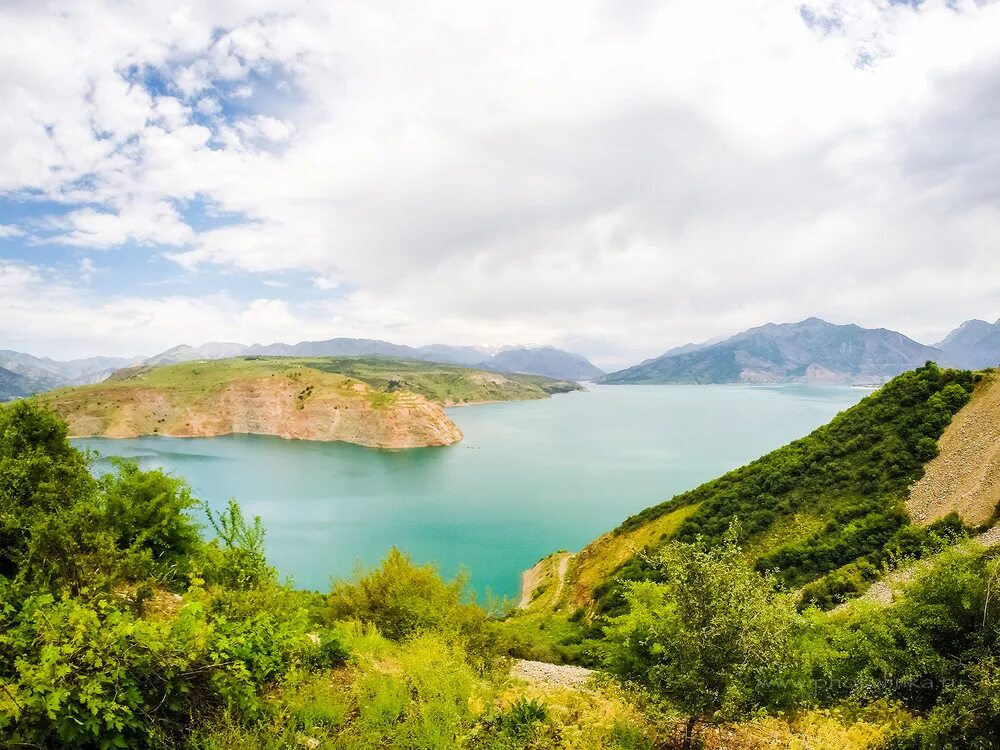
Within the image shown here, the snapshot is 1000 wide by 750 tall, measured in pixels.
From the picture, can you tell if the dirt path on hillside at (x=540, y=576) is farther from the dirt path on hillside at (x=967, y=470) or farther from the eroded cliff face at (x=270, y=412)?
the eroded cliff face at (x=270, y=412)

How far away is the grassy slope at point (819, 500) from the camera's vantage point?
93.9 feet

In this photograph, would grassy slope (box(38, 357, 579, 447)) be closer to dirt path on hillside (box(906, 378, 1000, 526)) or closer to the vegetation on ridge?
the vegetation on ridge

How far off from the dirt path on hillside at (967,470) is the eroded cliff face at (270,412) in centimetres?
9792

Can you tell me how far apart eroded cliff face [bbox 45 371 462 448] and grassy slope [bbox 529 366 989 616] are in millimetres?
83178

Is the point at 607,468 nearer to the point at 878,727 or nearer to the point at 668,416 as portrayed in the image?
the point at 878,727

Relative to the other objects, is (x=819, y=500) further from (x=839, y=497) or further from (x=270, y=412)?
(x=270, y=412)

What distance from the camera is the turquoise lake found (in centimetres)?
5075

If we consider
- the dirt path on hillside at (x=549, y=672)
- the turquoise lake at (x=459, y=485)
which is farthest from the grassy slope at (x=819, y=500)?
the turquoise lake at (x=459, y=485)

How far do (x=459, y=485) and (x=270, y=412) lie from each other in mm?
75387

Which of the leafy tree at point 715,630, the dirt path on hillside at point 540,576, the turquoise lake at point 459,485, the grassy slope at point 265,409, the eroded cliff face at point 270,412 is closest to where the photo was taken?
the leafy tree at point 715,630

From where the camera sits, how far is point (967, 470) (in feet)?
91.5

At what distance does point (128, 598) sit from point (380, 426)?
11005 cm

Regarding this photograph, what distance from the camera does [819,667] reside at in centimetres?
1173

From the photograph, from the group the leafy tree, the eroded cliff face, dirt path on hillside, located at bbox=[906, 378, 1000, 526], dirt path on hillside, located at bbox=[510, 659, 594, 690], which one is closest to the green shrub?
dirt path on hillside, located at bbox=[510, 659, 594, 690]
